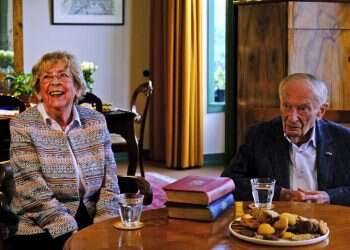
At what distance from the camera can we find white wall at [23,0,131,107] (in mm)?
6520

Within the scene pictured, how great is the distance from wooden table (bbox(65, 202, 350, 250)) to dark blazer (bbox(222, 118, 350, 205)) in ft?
1.29

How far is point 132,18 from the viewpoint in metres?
6.88

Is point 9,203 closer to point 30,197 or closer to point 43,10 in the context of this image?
point 30,197

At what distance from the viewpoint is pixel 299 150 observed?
8.35ft

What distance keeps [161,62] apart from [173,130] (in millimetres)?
725

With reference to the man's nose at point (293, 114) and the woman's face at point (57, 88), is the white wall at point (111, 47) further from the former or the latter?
the man's nose at point (293, 114)

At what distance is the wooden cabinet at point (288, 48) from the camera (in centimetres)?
426

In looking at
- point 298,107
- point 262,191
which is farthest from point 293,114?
point 262,191

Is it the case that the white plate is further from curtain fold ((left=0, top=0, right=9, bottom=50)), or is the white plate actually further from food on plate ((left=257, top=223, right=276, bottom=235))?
curtain fold ((left=0, top=0, right=9, bottom=50))

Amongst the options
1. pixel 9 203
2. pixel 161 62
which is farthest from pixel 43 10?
pixel 9 203

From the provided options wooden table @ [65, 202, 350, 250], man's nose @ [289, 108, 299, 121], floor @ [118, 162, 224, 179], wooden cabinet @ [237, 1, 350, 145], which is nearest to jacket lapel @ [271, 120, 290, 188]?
man's nose @ [289, 108, 299, 121]

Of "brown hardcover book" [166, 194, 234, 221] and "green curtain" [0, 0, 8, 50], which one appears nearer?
"brown hardcover book" [166, 194, 234, 221]

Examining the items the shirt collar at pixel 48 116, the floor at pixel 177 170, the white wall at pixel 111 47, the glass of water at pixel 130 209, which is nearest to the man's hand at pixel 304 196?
the glass of water at pixel 130 209

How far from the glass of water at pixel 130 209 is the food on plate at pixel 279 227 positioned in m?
0.28
